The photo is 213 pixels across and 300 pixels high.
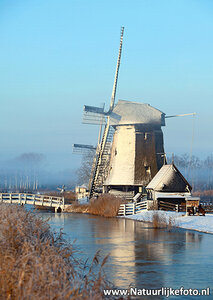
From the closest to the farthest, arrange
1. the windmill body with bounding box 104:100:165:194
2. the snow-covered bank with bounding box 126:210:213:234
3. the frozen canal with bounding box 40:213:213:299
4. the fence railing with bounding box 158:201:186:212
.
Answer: the frozen canal with bounding box 40:213:213:299
the snow-covered bank with bounding box 126:210:213:234
the fence railing with bounding box 158:201:186:212
the windmill body with bounding box 104:100:165:194

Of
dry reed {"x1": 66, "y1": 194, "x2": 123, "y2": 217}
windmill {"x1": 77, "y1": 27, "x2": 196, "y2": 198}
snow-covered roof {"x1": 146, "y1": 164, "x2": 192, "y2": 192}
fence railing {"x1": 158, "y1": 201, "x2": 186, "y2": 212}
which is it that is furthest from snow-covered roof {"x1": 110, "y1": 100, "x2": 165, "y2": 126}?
fence railing {"x1": 158, "y1": 201, "x2": 186, "y2": 212}

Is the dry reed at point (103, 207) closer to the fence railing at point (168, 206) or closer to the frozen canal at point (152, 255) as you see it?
the fence railing at point (168, 206)

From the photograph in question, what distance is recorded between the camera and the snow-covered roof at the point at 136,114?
1676 inches

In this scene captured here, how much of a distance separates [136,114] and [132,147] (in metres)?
3.29

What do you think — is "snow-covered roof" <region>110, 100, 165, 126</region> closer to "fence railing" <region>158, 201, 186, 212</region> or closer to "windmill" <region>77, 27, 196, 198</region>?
"windmill" <region>77, 27, 196, 198</region>

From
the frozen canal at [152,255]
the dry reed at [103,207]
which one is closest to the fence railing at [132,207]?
the dry reed at [103,207]

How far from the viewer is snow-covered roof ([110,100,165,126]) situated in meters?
42.6

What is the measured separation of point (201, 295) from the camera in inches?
389

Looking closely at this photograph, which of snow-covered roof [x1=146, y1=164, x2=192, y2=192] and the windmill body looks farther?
the windmill body

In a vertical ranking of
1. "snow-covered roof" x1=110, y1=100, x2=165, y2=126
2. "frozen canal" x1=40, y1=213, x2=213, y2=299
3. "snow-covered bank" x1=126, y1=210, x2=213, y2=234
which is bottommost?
"frozen canal" x1=40, y1=213, x2=213, y2=299

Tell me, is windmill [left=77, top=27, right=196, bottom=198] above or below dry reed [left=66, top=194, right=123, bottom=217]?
above

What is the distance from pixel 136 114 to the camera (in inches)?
1687

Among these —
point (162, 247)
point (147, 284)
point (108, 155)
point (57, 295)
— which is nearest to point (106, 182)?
point (108, 155)

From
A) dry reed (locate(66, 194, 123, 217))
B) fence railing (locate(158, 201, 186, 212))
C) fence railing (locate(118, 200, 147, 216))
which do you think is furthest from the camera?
dry reed (locate(66, 194, 123, 217))
